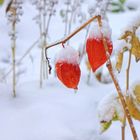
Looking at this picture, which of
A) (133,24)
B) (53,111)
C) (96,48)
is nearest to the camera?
(96,48)

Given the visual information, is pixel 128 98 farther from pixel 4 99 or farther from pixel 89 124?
pixel 4 99

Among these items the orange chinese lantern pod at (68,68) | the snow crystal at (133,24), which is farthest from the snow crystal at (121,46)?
the orange chinese lantern pod at (68,68)

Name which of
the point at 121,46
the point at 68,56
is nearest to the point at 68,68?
the point at 68,56

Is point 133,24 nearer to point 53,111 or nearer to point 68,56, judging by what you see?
point 68,56

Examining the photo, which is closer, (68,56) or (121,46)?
(68,56)

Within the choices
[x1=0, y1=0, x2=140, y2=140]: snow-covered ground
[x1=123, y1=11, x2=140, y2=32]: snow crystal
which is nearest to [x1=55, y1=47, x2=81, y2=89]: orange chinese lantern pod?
[x1=123, y1=11, x2=140, y2=32]: snow crystal

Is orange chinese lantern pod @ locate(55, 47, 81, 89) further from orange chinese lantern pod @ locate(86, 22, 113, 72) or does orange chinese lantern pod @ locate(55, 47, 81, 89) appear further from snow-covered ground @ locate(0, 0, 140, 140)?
snow-covered ground @ locate(0, 0, 140, 140)

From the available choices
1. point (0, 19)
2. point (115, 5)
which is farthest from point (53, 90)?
point (115, 5)

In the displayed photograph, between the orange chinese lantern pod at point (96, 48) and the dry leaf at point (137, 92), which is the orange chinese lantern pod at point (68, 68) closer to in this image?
the orange chinese lantern pod at point (96, 48)
